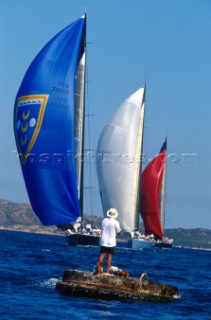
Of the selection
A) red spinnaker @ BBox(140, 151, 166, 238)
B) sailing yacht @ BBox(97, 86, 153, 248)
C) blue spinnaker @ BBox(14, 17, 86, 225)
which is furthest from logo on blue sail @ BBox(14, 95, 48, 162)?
red spinnaker @ BBox(140, 151, 166, 238)

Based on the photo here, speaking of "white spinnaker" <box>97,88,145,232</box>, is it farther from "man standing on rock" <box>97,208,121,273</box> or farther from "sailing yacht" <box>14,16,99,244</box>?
"man standing on rock" <box>97,208,121,273</box>

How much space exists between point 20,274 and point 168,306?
21.1 feet

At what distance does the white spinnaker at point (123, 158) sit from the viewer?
63.9 m

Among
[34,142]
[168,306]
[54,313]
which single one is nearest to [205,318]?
[168,306]

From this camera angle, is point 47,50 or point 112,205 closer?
point 47,50

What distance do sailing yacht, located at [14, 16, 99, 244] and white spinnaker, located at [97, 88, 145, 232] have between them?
774 inches

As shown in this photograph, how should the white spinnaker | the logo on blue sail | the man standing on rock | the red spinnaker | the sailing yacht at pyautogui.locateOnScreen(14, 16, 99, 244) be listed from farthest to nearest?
the red spinnaker → the white spinnaker → the sailing yacht at pyautogui.locateOnScreen(14, 16, 99, 244) → the logo on blue sail → the man standing on rock

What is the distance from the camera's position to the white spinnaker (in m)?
63.9

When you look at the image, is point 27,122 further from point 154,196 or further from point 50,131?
point 154,196

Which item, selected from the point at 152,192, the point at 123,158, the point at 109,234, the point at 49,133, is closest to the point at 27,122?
the point at 49,133

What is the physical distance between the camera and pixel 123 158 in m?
65.1

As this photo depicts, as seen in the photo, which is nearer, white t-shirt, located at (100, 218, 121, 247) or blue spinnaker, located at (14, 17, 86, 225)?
white t-shirt, located at (100, 218, 121, 247)

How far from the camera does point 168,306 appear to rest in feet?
64.5

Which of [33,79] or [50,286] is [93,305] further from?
[33,79]
